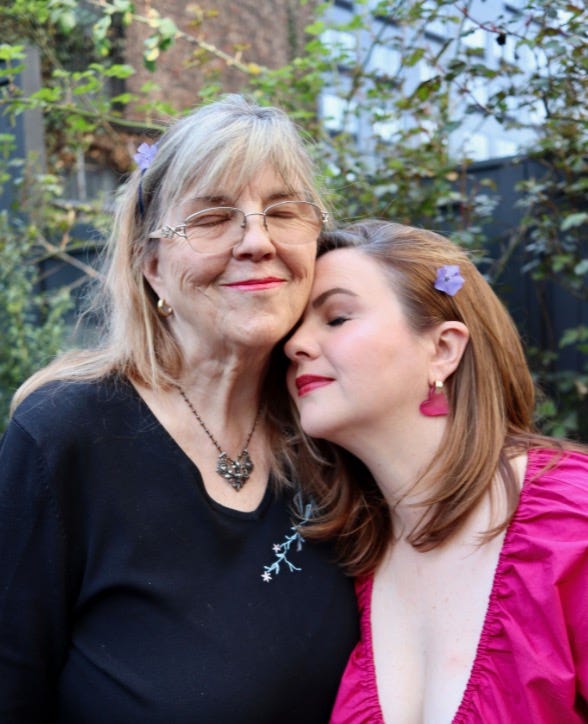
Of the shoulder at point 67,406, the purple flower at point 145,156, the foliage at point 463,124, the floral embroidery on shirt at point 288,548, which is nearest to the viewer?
the shoulder at point 67,406

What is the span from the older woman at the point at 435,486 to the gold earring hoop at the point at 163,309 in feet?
1.05

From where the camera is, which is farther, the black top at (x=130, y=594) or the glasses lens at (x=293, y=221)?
the glasses lens at (x=293, y=221)

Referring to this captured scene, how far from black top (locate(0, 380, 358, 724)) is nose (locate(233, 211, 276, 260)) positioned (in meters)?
0.46

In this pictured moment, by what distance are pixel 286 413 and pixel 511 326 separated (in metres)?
0.63

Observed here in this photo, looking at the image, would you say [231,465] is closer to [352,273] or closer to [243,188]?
[352,273]

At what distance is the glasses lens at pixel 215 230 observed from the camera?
1927 millimetres

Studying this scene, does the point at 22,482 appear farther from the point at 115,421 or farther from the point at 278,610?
the point at 278,610

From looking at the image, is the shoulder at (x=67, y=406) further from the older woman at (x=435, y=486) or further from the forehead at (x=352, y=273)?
the forehead at (x=352, y=273)

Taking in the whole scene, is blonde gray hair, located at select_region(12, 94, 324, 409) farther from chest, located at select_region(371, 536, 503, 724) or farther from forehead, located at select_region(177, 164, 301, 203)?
chest, located at select_region(371, 536, 503, 724)

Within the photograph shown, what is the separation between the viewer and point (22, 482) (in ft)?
5.83

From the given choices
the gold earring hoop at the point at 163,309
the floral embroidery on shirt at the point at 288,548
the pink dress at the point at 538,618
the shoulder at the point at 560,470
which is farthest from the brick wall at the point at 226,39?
the pink dress at the point at 538,618

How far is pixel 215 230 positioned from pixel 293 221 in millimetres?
204

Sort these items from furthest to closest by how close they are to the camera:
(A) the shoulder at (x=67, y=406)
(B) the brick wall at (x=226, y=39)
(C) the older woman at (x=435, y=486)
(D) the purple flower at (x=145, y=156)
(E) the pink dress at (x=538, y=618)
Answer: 1. (B) the brick wall at (x=226, y=39)
2. (D) the purple flower at (x=145, y=156)
3. (A) the shoulder at (x=67, y=406)
4. (C) the older woman at (x=435, y=486)
5. (E) the pink dress at (x=538, y=618)

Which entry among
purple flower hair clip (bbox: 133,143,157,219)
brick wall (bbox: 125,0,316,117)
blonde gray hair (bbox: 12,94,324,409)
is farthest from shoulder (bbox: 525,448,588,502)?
brick wall (bbox: 125,0,316,117)
